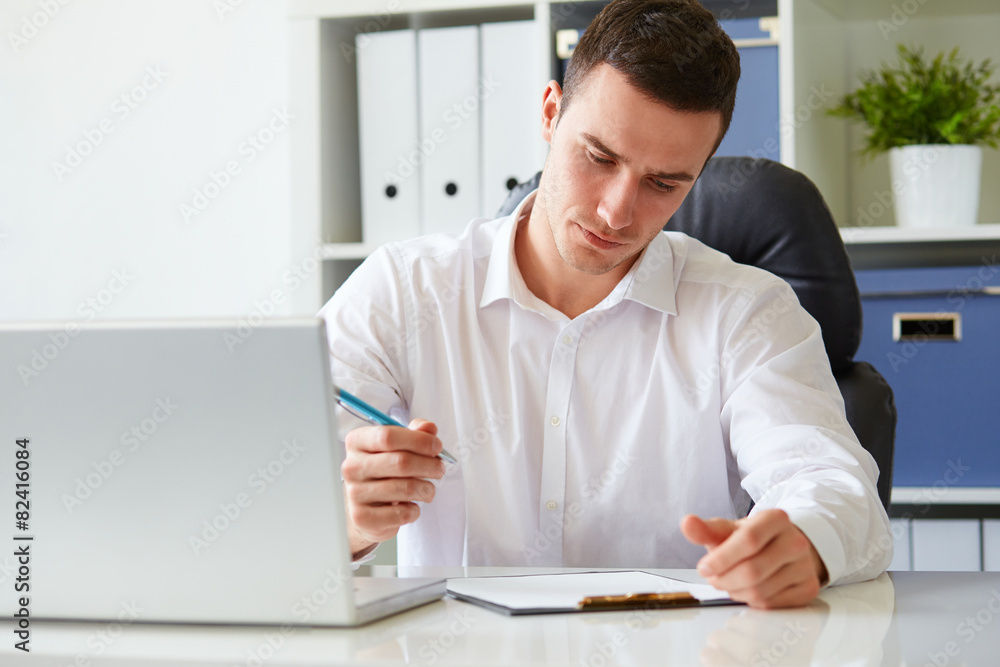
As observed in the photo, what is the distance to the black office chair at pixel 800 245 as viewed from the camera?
1.22 meters

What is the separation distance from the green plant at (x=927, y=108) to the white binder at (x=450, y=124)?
2.26 feet

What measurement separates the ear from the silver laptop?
71cm

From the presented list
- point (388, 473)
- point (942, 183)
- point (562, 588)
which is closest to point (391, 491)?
point (388, 473)

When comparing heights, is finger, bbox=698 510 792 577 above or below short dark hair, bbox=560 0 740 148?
below

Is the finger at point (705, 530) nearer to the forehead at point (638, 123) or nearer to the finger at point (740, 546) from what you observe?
the finger at point (740, 546)

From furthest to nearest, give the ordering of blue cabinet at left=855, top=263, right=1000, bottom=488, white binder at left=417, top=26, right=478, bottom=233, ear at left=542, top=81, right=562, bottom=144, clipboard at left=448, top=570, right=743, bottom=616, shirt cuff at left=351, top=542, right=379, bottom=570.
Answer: white binder at left=417, top=26, right=478, bottom=233 → blue cabinet at left=855, top=263, right=1000, bottom=488 → ear at left=542, top=81, right=562, bottom=144 → shirt cuff at left=351, top=542, right=379, bottom=570 → clipboard at left=448, top=570, right=743, bottom=616

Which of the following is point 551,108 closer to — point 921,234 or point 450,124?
point 450,124

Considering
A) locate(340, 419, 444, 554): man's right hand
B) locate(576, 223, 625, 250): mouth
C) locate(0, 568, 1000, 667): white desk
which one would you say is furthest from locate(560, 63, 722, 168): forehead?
locate(0, 568, 1000, 667): white desk

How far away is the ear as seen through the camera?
3.93 feet

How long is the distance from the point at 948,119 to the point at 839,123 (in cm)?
26

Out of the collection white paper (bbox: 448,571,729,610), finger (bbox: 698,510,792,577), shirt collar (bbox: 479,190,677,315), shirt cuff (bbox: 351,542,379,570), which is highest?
shirt collar (bbox: 479,190,677,315)

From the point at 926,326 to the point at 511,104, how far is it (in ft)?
2.79

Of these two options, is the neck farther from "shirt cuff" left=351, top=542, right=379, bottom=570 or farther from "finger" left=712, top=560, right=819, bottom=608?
"finger" left=712, top=560, right=819, bottom=608

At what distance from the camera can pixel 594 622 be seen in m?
0.66
